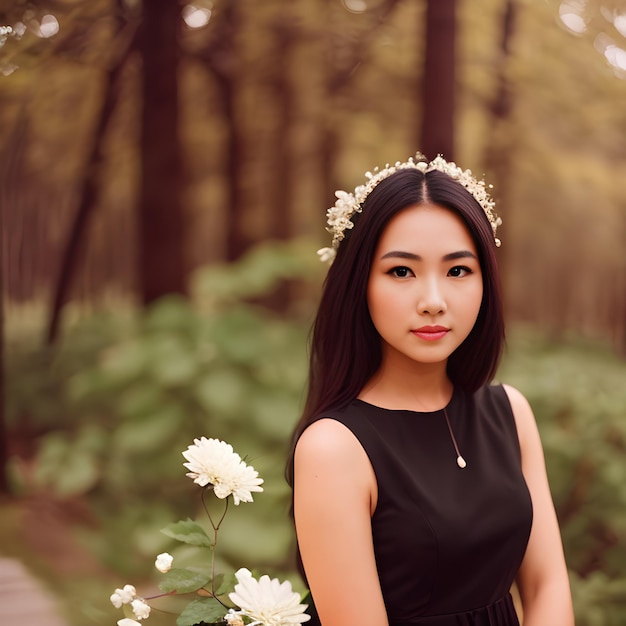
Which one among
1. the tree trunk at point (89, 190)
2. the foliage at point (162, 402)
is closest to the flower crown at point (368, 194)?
the foliage at point (162, 402)

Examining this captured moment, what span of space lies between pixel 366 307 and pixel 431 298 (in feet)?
0.63

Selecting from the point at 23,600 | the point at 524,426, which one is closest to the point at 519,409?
the point at 524,426

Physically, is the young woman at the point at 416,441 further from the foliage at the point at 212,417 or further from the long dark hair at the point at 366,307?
the foliage at the point at 212,417

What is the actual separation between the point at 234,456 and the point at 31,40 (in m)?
3.30

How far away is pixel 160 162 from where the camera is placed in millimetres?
4344

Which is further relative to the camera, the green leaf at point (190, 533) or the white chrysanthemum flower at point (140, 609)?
the green leaf at point (190, 533)

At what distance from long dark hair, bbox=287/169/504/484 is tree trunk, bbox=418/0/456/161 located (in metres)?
2.46

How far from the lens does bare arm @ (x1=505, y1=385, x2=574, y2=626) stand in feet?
6.06

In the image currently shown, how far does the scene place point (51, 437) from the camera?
4.09 meters

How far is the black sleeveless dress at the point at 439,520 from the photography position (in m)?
1.71

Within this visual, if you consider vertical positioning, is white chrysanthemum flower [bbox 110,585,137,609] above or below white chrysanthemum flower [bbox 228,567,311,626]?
above

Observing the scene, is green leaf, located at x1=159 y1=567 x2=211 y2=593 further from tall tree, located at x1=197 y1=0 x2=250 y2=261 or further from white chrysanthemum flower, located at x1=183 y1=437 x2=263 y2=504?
tall tree, located at x1=197 y1=0 x2=250 y2=261

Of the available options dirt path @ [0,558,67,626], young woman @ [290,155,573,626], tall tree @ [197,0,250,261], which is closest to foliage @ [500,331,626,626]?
tall tree @ [197,0,250,261]

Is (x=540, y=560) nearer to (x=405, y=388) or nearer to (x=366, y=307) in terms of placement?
(x=405, y=388)
